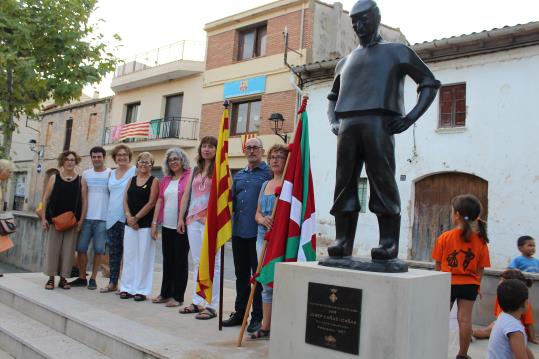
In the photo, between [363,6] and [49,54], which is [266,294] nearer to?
[363,6]

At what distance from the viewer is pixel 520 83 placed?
35.8ft

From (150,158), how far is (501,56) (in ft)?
30.1

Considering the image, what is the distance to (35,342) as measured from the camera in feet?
14.3

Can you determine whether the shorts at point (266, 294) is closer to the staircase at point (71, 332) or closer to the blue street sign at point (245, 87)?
the staircase at point (71, 332)

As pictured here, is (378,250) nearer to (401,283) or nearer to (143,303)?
(401,283)

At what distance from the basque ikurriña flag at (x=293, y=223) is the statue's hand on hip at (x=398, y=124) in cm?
98

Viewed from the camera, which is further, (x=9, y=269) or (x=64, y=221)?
(x=9, y=269)

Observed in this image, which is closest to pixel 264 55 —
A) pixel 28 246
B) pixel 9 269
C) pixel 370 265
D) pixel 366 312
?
pixel 28 246

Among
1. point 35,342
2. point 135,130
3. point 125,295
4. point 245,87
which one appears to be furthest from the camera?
point 135,130

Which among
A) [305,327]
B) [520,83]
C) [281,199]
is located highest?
[520,83]

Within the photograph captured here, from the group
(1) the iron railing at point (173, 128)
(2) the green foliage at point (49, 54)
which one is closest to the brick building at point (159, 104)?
(1) the iron railing at point (173, 128)

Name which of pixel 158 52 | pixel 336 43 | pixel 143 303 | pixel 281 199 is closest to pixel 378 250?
pixel 281 199

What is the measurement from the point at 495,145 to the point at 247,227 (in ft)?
28.7

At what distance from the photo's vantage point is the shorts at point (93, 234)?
6031 millimetres
